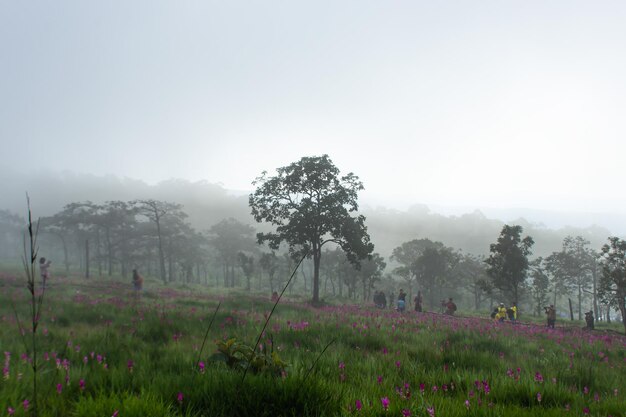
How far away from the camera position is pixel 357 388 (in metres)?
3.35

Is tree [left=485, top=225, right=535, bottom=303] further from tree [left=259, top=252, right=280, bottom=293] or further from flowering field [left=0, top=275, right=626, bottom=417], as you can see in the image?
flowering field [left=0, top=275, right=626, bottom=417]

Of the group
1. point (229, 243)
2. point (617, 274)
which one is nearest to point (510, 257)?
point (617, 274)

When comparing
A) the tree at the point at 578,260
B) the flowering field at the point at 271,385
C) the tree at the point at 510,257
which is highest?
the flowering field at the point at 271,385

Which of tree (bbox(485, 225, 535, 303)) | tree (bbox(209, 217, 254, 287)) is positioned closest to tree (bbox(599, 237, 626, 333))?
tree (bbox(485, 225, 535, 303))

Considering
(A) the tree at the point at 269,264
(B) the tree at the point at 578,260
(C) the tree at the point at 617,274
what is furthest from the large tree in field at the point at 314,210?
(B) the tree at the point at 578,260

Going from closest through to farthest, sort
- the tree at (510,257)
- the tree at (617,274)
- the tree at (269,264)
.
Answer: the tree at (617,274), the tree at (510,257), the tree at (269,264)

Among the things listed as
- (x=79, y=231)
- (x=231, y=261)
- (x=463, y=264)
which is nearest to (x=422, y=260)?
(x=463, y=264)

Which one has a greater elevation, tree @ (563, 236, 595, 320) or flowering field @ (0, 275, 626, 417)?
flowering field @ (0, 275, 626, 417)

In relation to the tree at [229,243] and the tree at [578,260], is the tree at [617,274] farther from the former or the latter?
the tree at [229,243]

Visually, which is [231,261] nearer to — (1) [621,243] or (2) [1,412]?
(1) [621,243]

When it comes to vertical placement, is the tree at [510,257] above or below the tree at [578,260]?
above

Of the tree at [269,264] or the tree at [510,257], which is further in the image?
the tree at [269,264]

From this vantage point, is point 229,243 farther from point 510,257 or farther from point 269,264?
point 510,257

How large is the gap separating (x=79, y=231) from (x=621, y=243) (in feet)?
334
